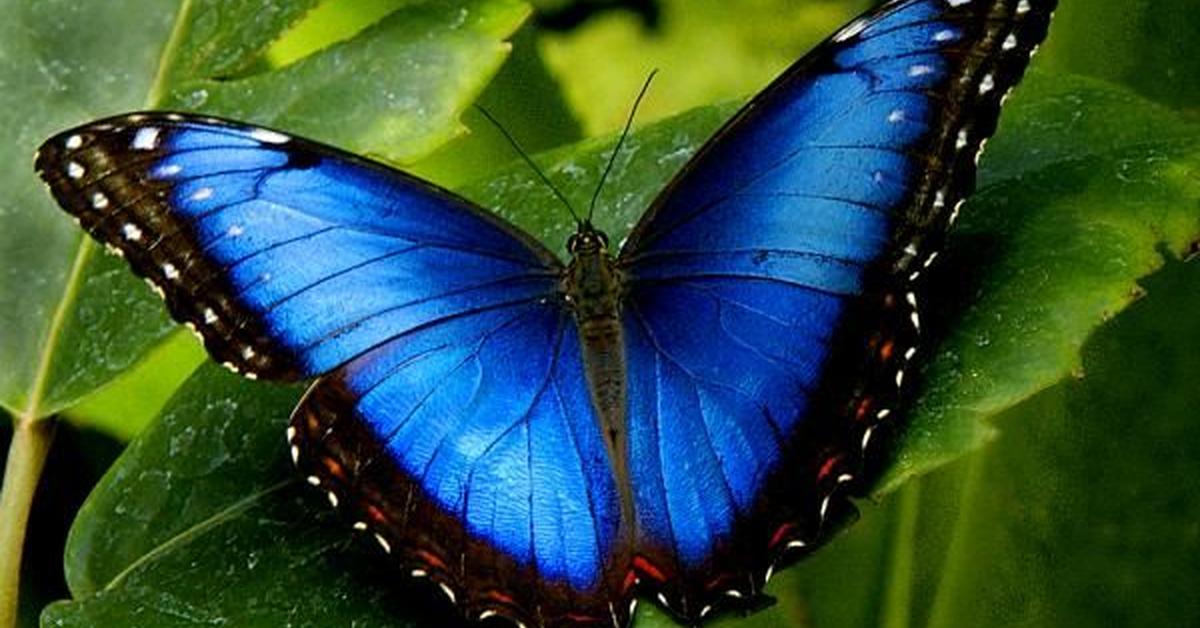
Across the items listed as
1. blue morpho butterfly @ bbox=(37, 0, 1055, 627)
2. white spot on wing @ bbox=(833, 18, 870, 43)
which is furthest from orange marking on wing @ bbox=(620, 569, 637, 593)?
white spot on wing @ bbox=(833, 18, 870, 43)

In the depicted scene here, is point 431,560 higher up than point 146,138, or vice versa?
point 146,138

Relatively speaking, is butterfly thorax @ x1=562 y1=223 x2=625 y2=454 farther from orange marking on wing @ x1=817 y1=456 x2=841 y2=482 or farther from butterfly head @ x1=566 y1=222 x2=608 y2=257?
orange marking on wing @ x1=817 y1=456 x2=841 y2=482

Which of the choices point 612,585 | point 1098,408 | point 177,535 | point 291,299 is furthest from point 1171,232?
point 177,535

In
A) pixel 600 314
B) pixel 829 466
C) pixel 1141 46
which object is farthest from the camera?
pixel 1141 46

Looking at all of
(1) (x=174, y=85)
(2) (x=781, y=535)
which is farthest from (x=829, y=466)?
(1) (x=174, y=85)

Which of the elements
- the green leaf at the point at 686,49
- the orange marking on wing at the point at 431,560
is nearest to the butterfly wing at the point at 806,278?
the orange marking on wing at the point at 431,560

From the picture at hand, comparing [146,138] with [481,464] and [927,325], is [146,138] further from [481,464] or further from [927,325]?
[927,325]

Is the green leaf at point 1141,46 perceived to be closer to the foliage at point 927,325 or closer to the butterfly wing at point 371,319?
the foliage at point 927,325
